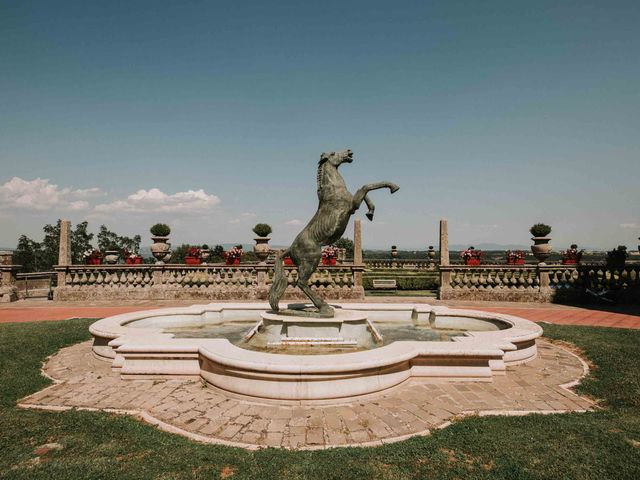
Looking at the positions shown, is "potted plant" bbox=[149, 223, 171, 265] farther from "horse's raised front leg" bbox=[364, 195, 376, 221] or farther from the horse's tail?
"horse's raised front leg" bbox=[364, 195, 376, 221]

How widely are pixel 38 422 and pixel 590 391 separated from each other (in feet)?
23.2

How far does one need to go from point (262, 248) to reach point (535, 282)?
11.5 meters

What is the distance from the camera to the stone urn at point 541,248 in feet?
49.8

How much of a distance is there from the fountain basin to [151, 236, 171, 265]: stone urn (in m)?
8.43

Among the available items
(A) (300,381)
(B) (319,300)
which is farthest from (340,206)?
(A) (300,381)

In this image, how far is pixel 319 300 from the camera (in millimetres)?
7176

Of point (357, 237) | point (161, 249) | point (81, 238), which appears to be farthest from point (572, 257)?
point (81, 238)

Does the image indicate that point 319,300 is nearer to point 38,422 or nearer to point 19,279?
point 38,422

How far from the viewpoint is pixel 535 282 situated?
14.9 m

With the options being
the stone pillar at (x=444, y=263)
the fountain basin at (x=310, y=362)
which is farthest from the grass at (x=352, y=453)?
the stone pillar at (x=444, y=263)

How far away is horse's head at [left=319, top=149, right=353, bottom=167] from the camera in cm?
700

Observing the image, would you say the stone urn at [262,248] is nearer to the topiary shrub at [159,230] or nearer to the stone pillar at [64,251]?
the topiary shrub at [159,230]

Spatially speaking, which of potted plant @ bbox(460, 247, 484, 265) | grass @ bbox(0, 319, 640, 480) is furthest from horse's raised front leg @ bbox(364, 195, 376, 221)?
potted plant @ bbox(460, 247, 484, 265)

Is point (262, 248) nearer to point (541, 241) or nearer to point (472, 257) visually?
point (472, 257)
